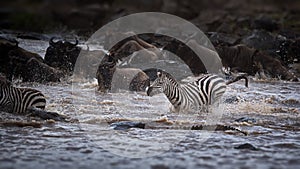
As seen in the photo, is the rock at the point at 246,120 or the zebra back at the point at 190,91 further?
the zebra back at the point at 190,91

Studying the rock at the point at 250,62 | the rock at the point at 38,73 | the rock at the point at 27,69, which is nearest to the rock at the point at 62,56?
the rock at the point at 27,69

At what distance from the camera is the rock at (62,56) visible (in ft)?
58.3

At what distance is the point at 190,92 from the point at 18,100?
3195mm

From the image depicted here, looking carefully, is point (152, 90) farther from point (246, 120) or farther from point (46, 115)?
point (46, 115)

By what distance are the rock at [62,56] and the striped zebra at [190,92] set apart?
6.27 m

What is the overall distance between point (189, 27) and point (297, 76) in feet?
40.2

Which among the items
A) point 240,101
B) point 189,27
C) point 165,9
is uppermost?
point 165,9

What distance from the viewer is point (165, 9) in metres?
43.5

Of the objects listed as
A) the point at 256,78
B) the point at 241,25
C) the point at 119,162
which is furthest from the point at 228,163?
the point at 241,25

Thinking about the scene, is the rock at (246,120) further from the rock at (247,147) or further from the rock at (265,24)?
the rock at (265,24)

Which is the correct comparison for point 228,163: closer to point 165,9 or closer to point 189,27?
point 189,27

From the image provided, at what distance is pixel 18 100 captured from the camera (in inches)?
432

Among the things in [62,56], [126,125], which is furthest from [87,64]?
[126,125]

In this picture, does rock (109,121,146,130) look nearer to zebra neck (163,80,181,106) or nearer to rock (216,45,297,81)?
zebra neck (163,80,181,106)
